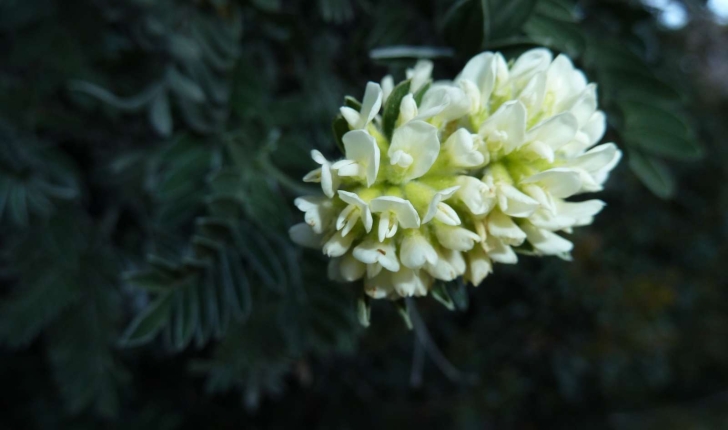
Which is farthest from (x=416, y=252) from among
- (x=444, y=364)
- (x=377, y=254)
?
(x=444, y=364)

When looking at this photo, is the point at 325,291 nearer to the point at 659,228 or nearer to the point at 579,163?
the point at 579,163

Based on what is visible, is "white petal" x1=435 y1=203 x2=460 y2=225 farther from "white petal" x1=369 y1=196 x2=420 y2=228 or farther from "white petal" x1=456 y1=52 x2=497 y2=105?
"white petal" x1=456 y1=52 x2=497 y2=105

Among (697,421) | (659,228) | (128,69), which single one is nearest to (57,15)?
(128,69)

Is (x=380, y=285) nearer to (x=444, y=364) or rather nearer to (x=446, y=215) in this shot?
(x=446, y=215)

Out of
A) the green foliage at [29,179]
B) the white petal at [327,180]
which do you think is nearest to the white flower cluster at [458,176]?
the white petal at [327,180]

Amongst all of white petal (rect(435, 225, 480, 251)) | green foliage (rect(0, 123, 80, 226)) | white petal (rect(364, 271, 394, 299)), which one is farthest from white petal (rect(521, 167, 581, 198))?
green foliage (rect(0, 123, 80, 226))

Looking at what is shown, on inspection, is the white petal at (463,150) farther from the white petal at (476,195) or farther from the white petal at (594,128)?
the white petal at (594,128)
